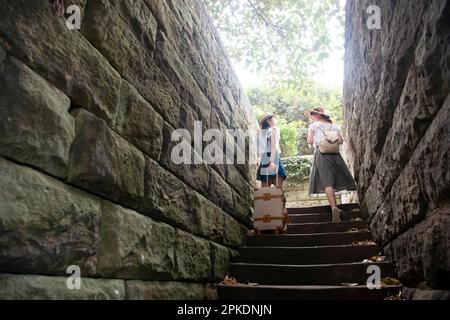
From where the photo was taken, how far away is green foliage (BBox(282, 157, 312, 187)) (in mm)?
9914

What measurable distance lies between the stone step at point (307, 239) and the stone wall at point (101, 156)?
56.0 inches

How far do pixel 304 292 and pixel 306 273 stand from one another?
463 mm

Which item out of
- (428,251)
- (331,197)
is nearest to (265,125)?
(331,197)

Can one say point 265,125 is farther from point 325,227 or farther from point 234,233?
point 234,233

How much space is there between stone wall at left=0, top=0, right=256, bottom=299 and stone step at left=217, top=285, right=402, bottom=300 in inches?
7.6

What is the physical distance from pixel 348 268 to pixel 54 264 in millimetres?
2647

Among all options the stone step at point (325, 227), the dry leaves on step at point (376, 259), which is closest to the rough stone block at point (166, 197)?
the dry leaves on step at point (376, 259)

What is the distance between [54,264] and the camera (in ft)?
4.10

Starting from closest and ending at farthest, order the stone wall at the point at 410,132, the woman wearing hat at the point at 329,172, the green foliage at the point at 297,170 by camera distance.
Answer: the stone wall at the point at 410,132, the woman wearing hat at the point at 329,172, the green foliage at the point at 297,170

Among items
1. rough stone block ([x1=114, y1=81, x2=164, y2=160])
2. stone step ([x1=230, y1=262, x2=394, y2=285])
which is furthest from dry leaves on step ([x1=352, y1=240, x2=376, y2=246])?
rough stone block ([x1=114, y1=81, x2=164, y2=160])

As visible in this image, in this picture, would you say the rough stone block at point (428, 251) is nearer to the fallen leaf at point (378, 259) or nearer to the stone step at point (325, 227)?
the fallen leaf at point (378, 259)

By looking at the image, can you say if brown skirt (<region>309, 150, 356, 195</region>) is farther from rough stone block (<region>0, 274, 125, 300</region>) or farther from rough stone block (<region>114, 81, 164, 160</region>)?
rough stone block (<region>0, 274, 125, 300</region>)

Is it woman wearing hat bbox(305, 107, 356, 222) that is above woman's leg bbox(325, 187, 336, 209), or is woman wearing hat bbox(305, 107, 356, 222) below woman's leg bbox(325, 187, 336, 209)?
above

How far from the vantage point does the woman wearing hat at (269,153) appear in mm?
5148
